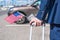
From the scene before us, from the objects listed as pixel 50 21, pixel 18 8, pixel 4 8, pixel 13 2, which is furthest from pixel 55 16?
pixel 4 8

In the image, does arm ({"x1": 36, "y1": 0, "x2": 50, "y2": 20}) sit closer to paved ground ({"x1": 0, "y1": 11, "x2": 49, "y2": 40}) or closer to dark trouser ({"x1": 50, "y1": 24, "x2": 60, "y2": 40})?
dark trouser ({"x1": 50, "y1": 24, "x2": 60, "y2": 40})

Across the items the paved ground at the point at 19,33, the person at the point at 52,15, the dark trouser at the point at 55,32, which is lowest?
the paved ground at the point at 19,33

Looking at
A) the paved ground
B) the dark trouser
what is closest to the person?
the dark trouser

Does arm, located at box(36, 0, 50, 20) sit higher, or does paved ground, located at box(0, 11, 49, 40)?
arm, located at box(36, 0, 50, 20)

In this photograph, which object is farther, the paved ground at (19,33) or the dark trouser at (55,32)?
the paved ground at (19,33)

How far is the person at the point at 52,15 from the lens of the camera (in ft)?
8.28

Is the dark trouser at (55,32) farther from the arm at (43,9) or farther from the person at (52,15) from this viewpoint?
the arm at (43,9)

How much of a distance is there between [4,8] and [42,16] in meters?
20.5

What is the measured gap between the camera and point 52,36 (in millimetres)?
2619

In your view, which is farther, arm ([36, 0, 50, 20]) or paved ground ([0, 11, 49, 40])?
paved ground ([0, 11, 49, 40])

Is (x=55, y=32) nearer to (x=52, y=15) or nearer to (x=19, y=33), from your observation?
(x=52, y=15)

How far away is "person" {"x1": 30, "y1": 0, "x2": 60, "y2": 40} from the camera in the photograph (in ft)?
8.28

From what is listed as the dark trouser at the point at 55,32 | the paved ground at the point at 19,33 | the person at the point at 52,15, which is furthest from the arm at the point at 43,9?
the paved ground at the point at 19,33

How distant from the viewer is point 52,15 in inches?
101
